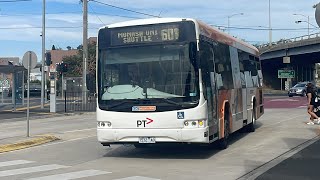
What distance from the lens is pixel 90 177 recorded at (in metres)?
9.32

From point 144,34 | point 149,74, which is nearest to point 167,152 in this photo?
point 149,74

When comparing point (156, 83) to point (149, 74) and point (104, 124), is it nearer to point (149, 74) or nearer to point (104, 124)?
point (149, 74)

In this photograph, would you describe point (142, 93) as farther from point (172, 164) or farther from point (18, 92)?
point (18, 92)

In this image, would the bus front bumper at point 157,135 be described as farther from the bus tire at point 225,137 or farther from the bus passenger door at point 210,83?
the bus tire at point 225,137

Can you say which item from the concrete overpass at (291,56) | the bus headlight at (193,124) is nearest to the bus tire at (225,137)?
the bus headlight at (193,124)

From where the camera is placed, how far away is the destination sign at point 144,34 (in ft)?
37.3

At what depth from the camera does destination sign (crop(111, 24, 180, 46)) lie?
37.3 ft

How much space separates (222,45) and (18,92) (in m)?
24.2

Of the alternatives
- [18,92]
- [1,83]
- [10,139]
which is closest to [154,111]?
[10,139]

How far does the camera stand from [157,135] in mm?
11125

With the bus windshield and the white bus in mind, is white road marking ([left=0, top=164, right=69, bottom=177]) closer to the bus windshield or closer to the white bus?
the white bus

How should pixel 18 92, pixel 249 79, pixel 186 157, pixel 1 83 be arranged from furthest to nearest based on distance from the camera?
1. pixel 1 83
2. pixel 18 92
3. pixel 249 79
4. pixel 186 157

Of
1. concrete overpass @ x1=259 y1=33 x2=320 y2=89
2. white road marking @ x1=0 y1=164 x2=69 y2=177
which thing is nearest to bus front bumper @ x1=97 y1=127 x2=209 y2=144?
white road marking @ x1=0 y1=164 x2=69 y2=177

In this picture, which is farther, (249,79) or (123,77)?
(249,79)
